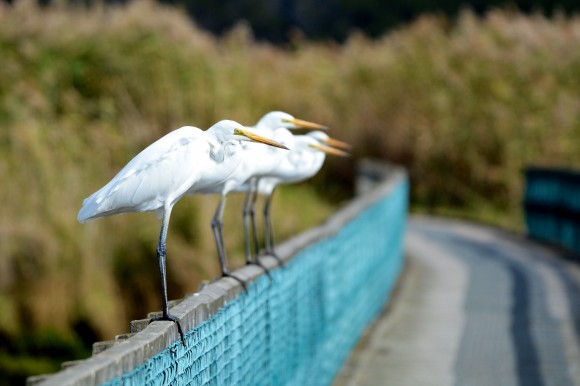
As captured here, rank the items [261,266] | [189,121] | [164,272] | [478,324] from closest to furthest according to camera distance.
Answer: [164,272] < [261,266] < [478,324] < [189,121]

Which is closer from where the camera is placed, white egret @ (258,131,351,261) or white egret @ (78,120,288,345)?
white egret @ (78,120,288,345)

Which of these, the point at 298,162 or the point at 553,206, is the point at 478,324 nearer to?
the point at 298,162

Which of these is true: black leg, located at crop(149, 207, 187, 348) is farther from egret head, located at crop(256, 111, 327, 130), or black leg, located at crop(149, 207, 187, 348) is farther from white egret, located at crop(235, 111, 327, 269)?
egret head, located at crop(256, 111, 327, 130)

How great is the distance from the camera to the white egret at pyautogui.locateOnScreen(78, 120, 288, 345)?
15.2 feet

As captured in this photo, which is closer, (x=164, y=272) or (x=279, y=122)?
(x=164, y=272)

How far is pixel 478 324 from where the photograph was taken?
34.1 feet

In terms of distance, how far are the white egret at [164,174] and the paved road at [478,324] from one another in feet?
11.7

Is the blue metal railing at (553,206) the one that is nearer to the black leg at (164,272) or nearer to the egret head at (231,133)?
the egret head at (231,133)

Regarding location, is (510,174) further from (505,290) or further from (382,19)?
(382,19)

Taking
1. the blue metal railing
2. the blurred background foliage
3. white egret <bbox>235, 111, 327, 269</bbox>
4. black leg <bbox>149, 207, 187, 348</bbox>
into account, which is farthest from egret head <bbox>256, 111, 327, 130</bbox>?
the blue metal railing

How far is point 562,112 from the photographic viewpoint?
2141cm

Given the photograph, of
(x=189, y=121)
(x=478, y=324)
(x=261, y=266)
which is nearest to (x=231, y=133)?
(x=261, y=266)

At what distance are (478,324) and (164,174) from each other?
20.3 ft

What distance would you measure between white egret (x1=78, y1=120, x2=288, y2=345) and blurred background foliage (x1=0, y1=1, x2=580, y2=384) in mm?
5438
